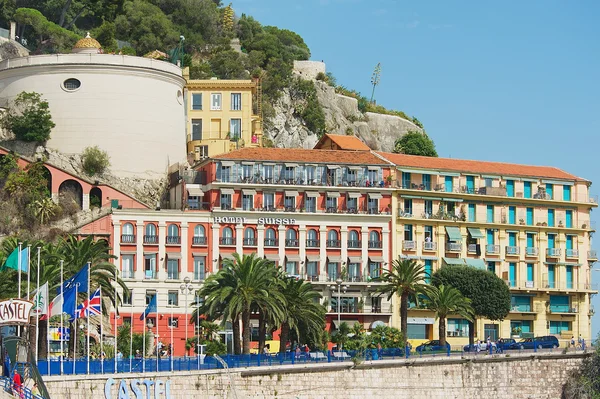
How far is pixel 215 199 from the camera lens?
101 m

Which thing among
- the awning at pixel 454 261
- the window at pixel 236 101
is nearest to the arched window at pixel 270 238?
the awning at pixel 454 261

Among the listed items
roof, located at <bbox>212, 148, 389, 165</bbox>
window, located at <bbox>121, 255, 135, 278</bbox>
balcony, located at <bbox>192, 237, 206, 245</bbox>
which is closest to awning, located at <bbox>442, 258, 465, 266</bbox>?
roof, located at <bbox>212, 148, 389, 165</bbox>

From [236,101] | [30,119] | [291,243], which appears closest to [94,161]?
[30,119]

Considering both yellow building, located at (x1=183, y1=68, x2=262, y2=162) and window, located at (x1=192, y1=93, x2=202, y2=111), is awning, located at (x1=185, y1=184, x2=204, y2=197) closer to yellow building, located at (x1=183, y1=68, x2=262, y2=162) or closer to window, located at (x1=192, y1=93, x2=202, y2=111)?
yellow building, located at (x1=183, y1=68, x2=262, y2=162)

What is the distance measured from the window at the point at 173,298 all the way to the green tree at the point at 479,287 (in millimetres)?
19550

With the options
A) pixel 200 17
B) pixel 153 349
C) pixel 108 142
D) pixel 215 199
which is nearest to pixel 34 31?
pixel 200 17

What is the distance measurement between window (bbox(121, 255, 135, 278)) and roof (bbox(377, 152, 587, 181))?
23.1 metres

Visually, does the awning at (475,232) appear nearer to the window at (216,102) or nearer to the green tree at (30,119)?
the window at (216,102)

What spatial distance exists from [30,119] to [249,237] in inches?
780

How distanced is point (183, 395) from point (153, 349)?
2123 cm

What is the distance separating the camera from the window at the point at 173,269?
323 ft

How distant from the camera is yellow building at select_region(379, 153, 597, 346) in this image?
106 m

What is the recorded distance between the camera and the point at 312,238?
335 feet

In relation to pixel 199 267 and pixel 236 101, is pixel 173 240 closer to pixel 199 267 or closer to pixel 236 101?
pixel 199 267
